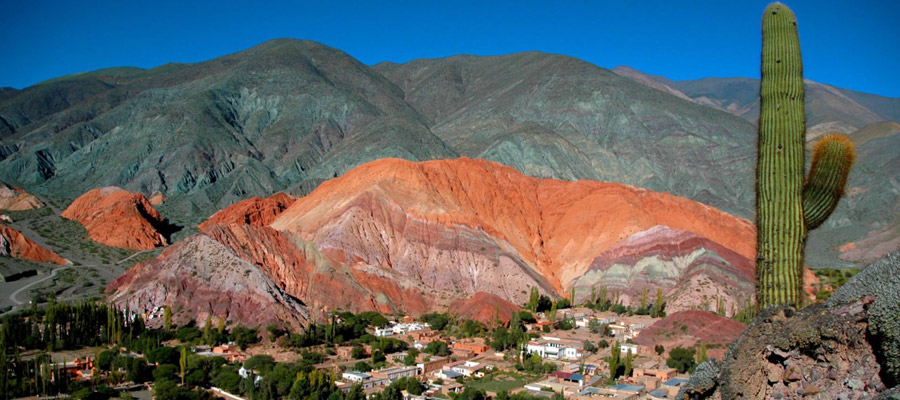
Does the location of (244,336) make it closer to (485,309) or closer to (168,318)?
(168,318)

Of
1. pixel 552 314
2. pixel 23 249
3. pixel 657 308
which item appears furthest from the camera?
pixel 23 249

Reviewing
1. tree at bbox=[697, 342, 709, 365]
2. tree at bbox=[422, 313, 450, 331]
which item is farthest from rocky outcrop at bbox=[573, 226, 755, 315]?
tree at bbox=[422, 313, 450, 331]

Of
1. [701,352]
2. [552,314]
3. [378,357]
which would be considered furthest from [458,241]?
[701,352]

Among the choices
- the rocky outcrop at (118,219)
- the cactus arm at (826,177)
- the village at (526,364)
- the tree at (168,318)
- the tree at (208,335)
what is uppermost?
the rocky outcrop at (118,219)

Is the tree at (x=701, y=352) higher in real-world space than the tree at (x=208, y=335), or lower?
lower

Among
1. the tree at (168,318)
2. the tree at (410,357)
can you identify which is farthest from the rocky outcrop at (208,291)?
the tree at (410,357)

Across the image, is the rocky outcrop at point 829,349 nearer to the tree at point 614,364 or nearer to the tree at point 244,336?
the tree at point 614,364

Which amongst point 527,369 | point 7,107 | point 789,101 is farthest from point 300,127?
point 789,101

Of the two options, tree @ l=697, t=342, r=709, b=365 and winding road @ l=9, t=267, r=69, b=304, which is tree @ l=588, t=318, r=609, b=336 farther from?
winding road @ l=9, t=267, r=69, b=304
